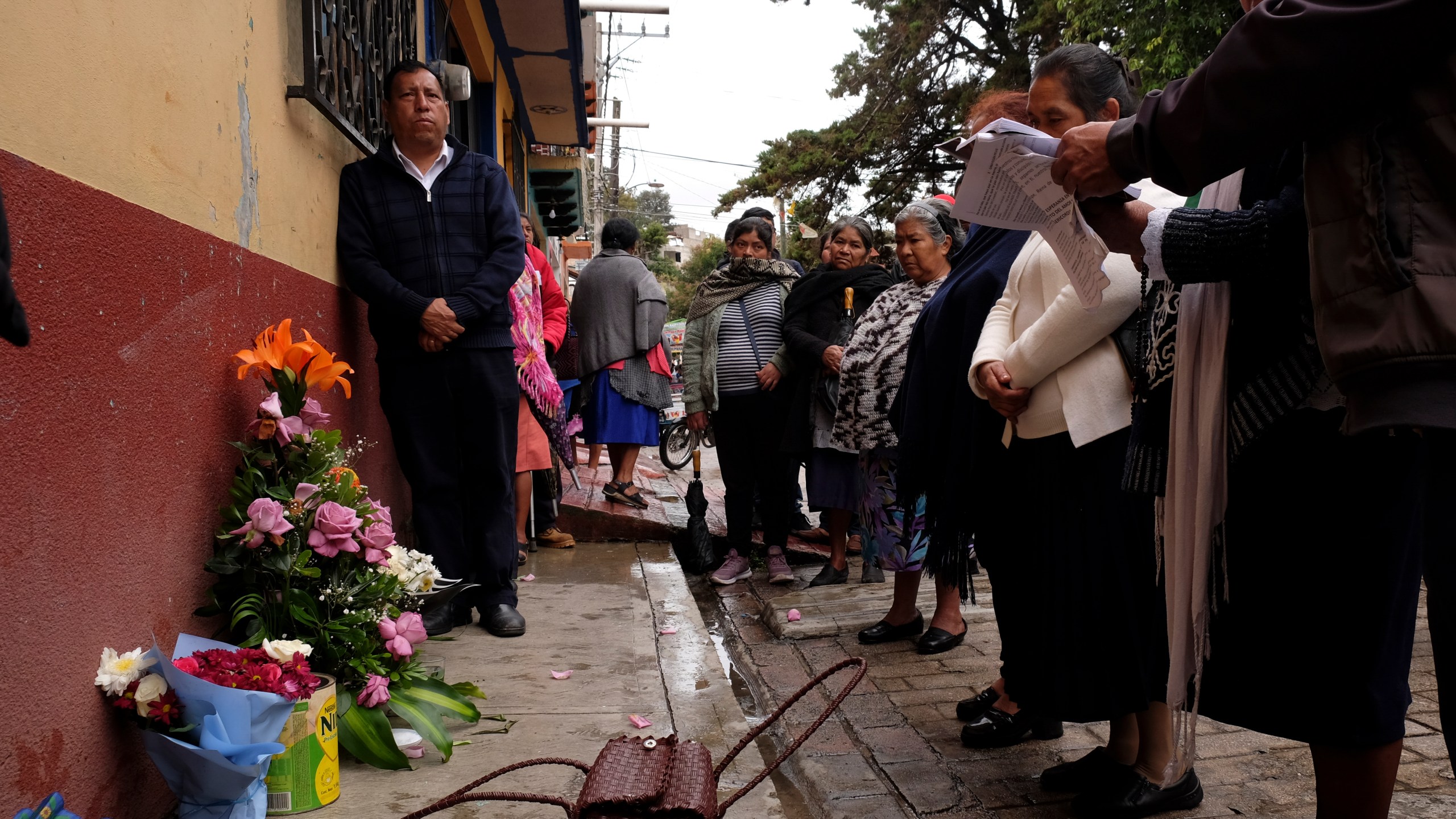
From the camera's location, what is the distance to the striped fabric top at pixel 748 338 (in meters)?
5.95

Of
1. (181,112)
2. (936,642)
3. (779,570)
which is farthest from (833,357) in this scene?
(181,112)

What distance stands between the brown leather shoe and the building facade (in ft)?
10.1

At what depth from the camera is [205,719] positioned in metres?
2.11

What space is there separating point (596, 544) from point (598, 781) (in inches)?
197

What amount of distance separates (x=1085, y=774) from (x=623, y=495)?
4.72 metres

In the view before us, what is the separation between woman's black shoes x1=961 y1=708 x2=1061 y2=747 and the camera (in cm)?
331

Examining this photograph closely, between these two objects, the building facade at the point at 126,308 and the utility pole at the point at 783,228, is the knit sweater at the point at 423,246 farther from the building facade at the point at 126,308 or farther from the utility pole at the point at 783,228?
the utility pole at the point at 783,228

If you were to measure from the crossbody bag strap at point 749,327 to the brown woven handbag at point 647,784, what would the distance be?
13.4ft

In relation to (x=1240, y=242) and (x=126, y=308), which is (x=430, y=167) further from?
(x=1240, y=242)

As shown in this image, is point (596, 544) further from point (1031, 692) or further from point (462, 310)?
point (1031, 692)

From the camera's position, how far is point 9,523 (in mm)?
1795

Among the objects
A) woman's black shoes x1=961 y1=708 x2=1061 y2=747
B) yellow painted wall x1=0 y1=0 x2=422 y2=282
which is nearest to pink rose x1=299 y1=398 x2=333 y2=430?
A: yellow painted wall x1=0 y1=0 x2=422 y2=282

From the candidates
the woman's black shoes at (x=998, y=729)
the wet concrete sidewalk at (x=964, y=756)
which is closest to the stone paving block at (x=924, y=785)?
the wet concrete sidewalk at (x=964, y=756)

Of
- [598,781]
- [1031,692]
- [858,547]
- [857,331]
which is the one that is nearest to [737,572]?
[858,547]
